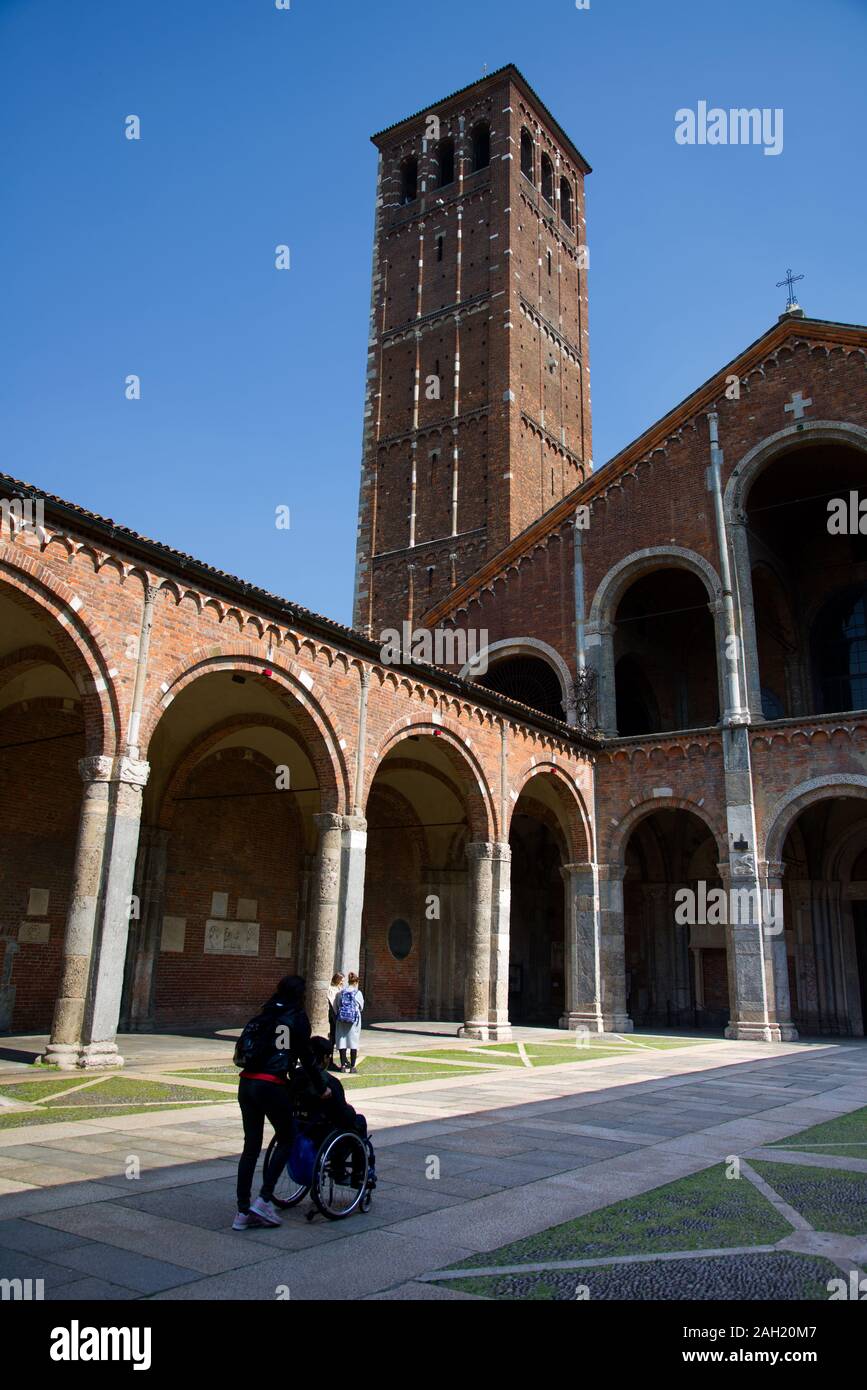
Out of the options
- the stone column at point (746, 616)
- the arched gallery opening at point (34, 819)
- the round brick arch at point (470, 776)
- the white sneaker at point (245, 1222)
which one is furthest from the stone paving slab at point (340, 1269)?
the stone column at point (746, 616)

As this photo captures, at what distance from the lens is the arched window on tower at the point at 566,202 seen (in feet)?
144

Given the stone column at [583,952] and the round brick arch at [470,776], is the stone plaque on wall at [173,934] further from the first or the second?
the stone column at [583,952]

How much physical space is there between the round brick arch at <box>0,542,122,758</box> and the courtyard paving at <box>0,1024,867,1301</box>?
4097 mm

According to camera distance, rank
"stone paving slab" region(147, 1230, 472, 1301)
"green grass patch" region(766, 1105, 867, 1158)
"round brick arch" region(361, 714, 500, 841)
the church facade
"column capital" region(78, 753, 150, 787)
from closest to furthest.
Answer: "stone paving slab" region(147, 1230, 472, 1301) → "green grass patch" region(766, 1105, 867, 1158) → "column capital" region(78, 753, 150, 787) → the church facade → "round brick arch" region(361, 714, 500, 841)

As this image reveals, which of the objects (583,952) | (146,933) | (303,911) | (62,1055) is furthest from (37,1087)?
(583,952)

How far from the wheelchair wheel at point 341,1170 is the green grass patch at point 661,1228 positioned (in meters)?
1.05

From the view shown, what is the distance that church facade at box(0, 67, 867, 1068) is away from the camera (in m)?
12.9

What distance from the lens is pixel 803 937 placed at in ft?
81.4

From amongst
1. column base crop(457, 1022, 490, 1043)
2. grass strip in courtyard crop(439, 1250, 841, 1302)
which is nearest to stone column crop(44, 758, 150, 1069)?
column base crop(457, 1022, 490, 1043)

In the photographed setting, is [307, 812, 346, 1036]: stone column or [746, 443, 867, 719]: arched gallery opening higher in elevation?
[746, 443, 867, 719]: arched gallery opening

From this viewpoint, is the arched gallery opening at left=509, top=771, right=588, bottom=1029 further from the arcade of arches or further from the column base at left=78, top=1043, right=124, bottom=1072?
the column base at left=78, top=1043, right=124, bottom=1072

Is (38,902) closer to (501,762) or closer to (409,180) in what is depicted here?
(501,762)

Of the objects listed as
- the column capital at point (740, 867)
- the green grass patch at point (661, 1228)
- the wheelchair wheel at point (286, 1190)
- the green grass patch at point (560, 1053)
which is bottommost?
the green grass patch at point (560, 1053)

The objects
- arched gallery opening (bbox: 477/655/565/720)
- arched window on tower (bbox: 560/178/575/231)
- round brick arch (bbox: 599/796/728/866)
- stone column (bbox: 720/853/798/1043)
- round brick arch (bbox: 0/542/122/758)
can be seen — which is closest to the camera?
round brick arch (bbox: 0/542/122/758)
